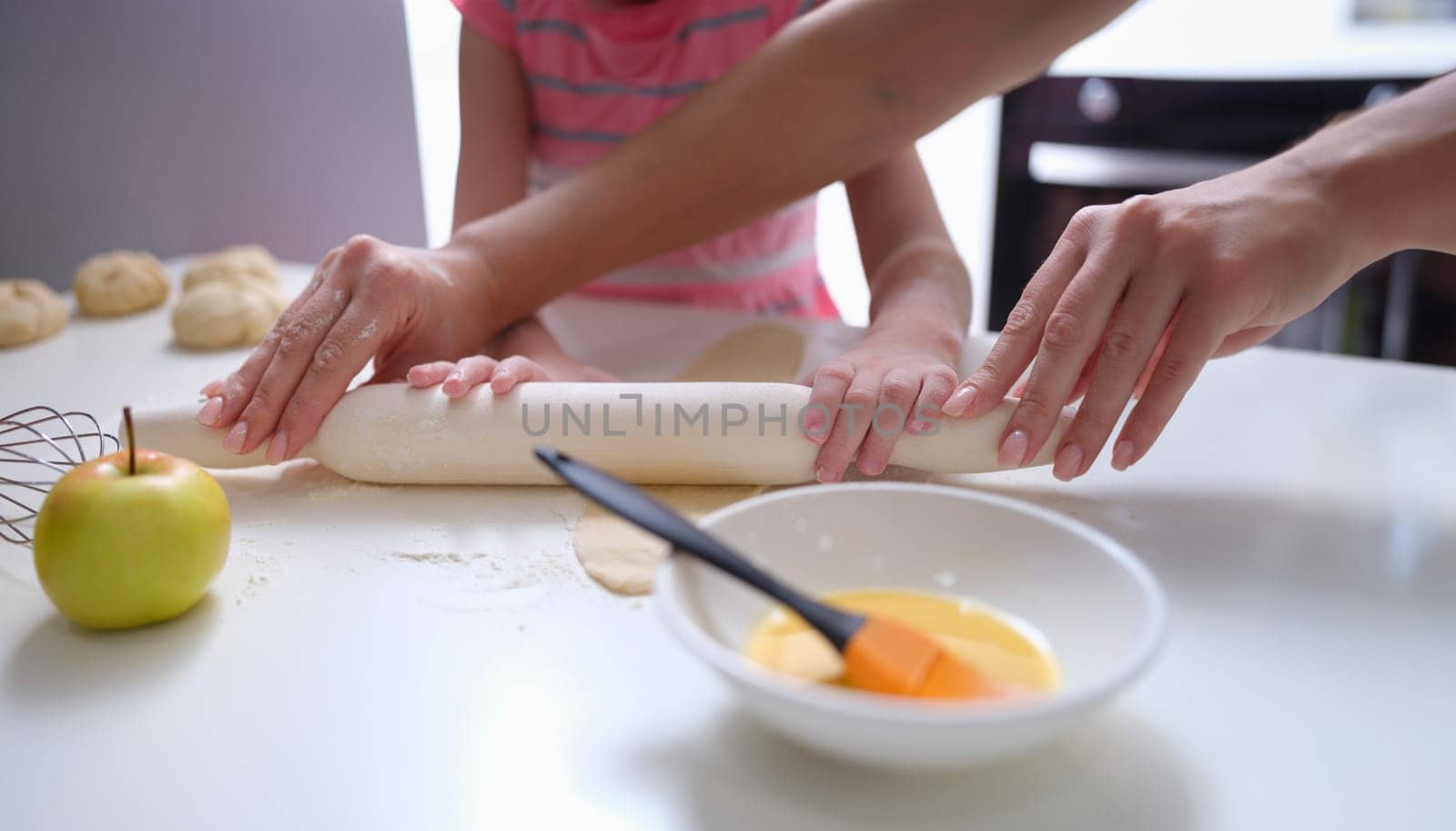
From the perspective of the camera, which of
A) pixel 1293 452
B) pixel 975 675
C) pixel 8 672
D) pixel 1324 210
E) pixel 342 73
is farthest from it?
pixel 342 73

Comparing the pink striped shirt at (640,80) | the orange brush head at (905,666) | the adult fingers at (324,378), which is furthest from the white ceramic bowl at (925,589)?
the pink striped shirt at (640,80)

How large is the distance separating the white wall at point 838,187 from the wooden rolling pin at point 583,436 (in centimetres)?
46

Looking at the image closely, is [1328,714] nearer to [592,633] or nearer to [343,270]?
[592,633]

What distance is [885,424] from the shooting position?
2.83 ft

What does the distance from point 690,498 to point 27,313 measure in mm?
1101

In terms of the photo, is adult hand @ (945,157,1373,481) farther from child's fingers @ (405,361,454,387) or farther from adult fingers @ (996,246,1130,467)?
child's fingers @ (405,361,454,387)

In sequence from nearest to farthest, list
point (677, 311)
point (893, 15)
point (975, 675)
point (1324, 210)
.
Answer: point (975, 675) → point (1324, 210) → point (893, 15) → point (677, 311)

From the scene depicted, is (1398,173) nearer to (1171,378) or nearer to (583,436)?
(1171,378)

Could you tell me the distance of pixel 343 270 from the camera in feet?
3.31

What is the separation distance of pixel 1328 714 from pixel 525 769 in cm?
47

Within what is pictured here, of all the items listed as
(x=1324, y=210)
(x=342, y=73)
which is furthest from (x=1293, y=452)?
(x=342, y=73)

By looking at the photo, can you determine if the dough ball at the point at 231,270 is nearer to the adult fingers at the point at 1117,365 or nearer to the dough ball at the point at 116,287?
the dough ball at the point at 116,287

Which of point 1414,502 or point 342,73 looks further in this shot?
point 342,73

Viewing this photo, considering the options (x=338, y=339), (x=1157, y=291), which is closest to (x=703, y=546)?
(x=1157, y=291)
